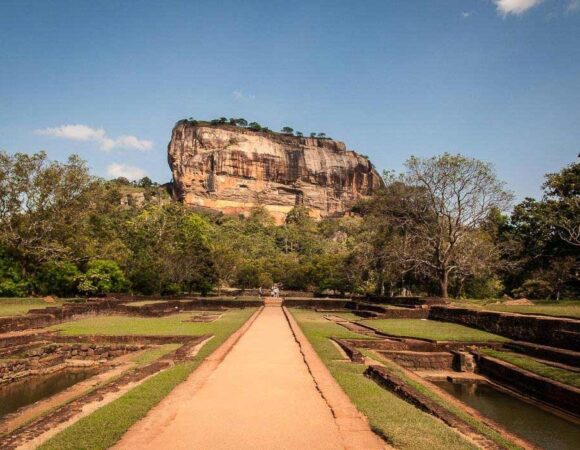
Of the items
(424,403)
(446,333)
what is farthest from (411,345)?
(424,403)

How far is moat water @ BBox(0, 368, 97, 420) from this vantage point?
855 cm

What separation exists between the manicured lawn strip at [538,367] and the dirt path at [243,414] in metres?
5.56

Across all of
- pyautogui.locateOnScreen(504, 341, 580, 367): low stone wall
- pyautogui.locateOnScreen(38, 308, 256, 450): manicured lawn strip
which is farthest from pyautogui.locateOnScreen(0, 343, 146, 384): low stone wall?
pyautogui.locateOnScreen(504, 341, 580, 367): low stone wall

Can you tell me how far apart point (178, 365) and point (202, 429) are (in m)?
4.14

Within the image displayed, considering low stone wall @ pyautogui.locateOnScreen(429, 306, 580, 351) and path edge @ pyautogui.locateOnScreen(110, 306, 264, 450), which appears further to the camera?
low stone wall @ pyautogui.locateOnScreen(429, 306, 580, 351)

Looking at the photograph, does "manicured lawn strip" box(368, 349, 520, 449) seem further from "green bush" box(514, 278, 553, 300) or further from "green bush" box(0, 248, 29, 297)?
"green bush" box(0, 248, 29, 297)

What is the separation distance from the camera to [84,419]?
223 inches

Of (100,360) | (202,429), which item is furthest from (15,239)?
(202,429)

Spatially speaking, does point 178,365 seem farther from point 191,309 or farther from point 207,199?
point 207,199

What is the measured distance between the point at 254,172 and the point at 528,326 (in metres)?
123

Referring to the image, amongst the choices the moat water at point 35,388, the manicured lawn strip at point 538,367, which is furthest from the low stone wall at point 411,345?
the moat water at point 35,388

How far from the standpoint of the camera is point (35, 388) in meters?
9.69

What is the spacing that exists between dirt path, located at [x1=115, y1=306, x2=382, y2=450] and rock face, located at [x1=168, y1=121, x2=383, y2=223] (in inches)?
4880

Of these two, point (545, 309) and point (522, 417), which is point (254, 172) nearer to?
point (545, 309)
